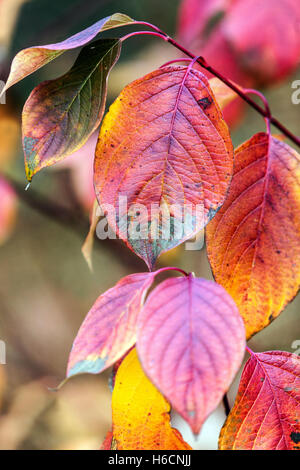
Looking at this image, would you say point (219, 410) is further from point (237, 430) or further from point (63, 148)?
point (63, 148)

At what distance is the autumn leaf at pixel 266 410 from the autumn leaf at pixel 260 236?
54 mm

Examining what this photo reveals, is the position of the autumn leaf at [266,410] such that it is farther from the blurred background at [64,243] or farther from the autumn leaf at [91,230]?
the blurred background at [64,243]

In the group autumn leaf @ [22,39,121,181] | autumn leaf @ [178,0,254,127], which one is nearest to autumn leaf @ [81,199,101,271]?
autumn leaf @ [22,39,121,181]

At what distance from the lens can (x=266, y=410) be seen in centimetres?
39

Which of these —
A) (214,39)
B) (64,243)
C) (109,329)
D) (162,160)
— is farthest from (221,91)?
(64,243)

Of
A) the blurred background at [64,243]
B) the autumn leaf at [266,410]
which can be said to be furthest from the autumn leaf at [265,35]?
the autumn leaf at [266,410]

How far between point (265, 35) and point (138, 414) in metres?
0.71

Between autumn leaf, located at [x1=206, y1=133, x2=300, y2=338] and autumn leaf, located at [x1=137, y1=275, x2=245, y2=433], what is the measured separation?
0.07 m

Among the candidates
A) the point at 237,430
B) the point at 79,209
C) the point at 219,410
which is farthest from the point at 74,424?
the point at 237,430

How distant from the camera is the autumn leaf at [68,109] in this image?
381 mm

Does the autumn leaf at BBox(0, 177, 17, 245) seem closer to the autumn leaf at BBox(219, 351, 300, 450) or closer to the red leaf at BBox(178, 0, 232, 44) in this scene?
the red leaf at BBox(178, 0, 232, 44)

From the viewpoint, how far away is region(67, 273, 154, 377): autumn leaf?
0.32 metres

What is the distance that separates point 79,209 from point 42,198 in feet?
0.39

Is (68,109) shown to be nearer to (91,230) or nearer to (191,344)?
(91,230)
